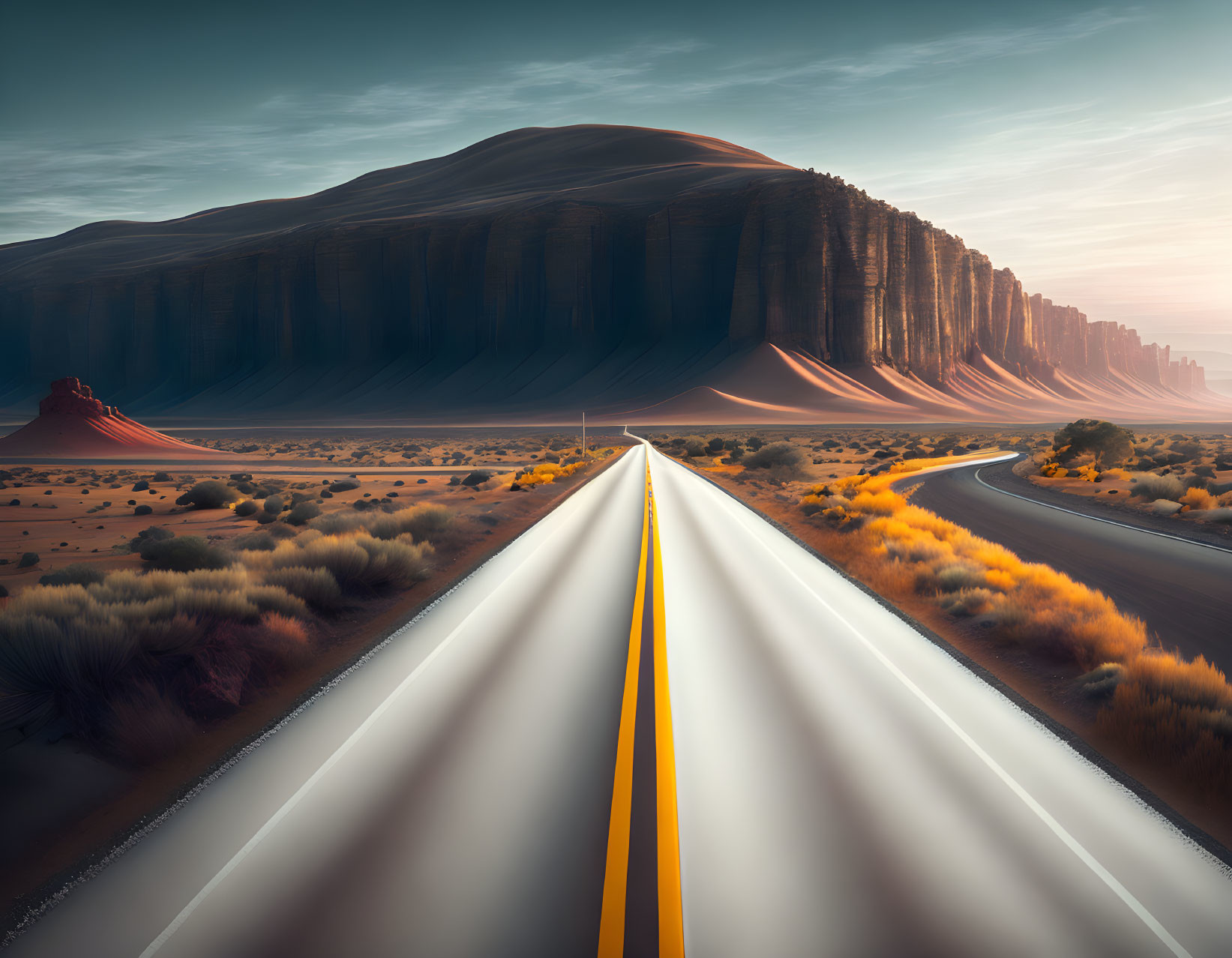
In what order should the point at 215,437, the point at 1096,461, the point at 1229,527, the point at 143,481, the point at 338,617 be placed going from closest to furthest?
the point at 338,617 < the point at 1229,527 < the point at 143,481 < the point at 1096,461 < the point at 215,437

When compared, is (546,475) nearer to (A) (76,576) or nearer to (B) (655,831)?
(A) (76,576)

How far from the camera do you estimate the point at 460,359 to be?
126m

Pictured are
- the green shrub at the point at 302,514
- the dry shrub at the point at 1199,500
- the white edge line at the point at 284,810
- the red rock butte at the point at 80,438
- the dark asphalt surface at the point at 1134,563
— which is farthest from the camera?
the red rock butte at the point at 80,438

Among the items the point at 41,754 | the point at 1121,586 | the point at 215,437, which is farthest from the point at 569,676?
the point at 215,437

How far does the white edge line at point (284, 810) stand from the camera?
395 cm

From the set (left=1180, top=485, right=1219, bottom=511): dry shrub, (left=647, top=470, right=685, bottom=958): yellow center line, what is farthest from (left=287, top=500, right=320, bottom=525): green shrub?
(left=1180, top=485, right=1219, bottom=511): dry shrub

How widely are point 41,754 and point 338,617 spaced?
474 cm

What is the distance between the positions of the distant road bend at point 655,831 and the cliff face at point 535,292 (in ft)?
344

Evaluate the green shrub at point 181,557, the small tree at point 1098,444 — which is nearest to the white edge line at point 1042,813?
the green shrub at point 181,557

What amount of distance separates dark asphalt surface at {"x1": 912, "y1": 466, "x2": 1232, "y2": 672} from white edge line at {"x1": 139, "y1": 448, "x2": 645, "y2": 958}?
9.01 meters

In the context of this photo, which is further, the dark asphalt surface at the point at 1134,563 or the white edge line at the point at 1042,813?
the dark asphalt surface at the point at 1134,563

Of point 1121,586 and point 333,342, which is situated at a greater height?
point 333,342

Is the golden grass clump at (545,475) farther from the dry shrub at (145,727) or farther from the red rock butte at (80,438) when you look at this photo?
the red rock butte at (80,438)

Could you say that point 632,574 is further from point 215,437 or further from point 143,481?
point 215,437
